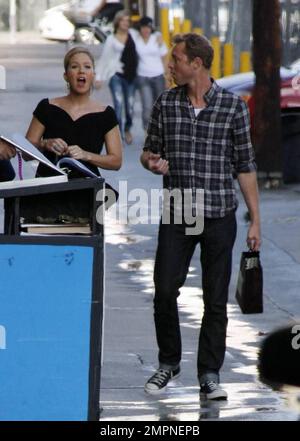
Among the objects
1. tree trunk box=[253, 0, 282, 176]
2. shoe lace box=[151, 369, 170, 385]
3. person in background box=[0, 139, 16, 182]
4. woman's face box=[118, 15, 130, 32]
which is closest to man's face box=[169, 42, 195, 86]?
person in background box=[0, 139, 16, 182]

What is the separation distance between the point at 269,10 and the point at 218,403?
987 cm

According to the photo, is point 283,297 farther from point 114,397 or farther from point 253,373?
point 114,397

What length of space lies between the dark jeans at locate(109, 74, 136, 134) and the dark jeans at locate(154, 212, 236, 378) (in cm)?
1372

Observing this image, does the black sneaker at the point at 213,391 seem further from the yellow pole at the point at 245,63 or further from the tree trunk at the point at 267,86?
the yellow pole at the point at 245,63

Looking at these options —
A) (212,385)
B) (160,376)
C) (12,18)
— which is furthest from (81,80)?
(12,18)

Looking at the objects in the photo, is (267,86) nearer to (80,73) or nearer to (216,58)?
(80,73)

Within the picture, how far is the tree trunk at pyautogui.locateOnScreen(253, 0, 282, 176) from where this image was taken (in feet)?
55.9

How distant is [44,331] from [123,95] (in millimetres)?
15484

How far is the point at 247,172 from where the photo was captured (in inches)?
313

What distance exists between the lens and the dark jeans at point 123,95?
21.7m

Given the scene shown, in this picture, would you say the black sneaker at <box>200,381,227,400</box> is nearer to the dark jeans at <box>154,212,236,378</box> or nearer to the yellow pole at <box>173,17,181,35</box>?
the dark jeans at <box>154,212,236,378</box>

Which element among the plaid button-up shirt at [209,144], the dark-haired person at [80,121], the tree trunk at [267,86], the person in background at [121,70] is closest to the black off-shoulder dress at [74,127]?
the dark-haired person at [80,121]

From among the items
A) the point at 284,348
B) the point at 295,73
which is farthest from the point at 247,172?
the point at 295,73

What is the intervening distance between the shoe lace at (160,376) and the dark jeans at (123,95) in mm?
13674
